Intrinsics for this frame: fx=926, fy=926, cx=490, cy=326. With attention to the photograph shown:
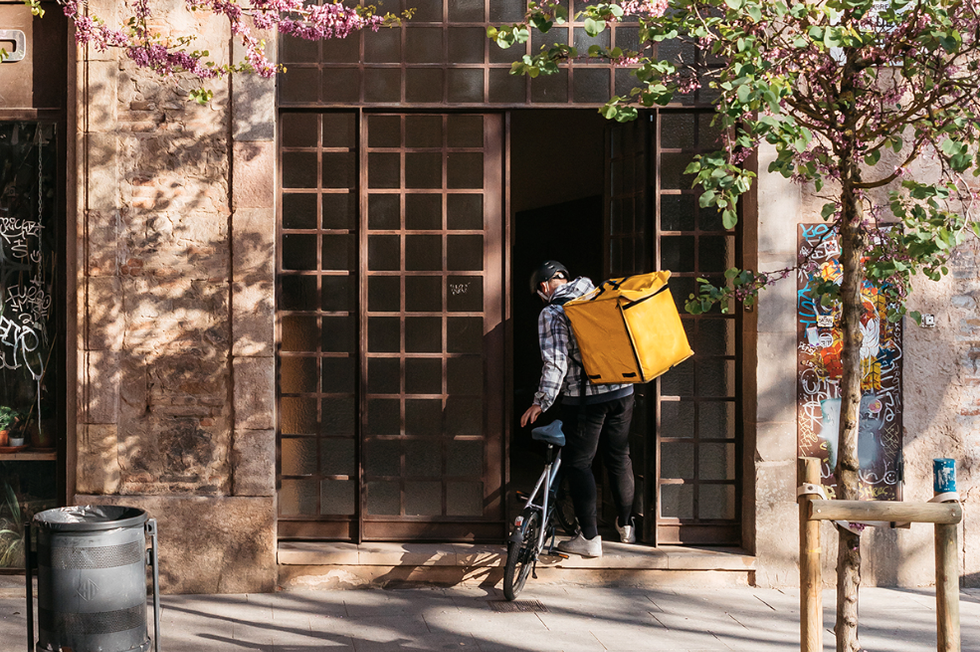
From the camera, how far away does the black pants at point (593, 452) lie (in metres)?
6.52

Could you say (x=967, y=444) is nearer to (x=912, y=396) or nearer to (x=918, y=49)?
(x=912, y=396)

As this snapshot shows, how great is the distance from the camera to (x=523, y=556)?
20.3 feet

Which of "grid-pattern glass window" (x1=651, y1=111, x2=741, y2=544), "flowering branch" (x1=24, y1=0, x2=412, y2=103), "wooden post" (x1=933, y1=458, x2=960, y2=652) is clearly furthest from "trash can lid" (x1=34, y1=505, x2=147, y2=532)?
"grid-pattern glass window" (x1=651, y1=111, x2=741, y2=544)

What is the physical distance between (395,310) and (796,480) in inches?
125

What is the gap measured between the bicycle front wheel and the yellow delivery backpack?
1.05 meters

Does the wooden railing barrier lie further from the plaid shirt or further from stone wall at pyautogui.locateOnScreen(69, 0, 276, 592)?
stone wall at pyautogui.locateOnScreen(69, 0, 276, 592)

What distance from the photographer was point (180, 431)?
6520 millimetres

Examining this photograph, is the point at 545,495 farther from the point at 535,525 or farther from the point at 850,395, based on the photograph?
the point at 850,395

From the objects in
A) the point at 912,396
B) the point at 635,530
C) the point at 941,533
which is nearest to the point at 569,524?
the point at 635,530

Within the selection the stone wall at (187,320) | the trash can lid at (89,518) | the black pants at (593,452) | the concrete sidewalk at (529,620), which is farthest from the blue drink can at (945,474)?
the trash can lid at (89,518)

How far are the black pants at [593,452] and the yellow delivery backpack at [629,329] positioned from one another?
0.35 metres

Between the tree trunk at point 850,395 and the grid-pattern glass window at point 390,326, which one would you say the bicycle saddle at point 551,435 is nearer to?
the grid-pattern glass window at point 390,326

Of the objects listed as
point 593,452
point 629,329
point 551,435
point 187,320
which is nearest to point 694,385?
point 593,452

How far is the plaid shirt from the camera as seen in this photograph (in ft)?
21.0
